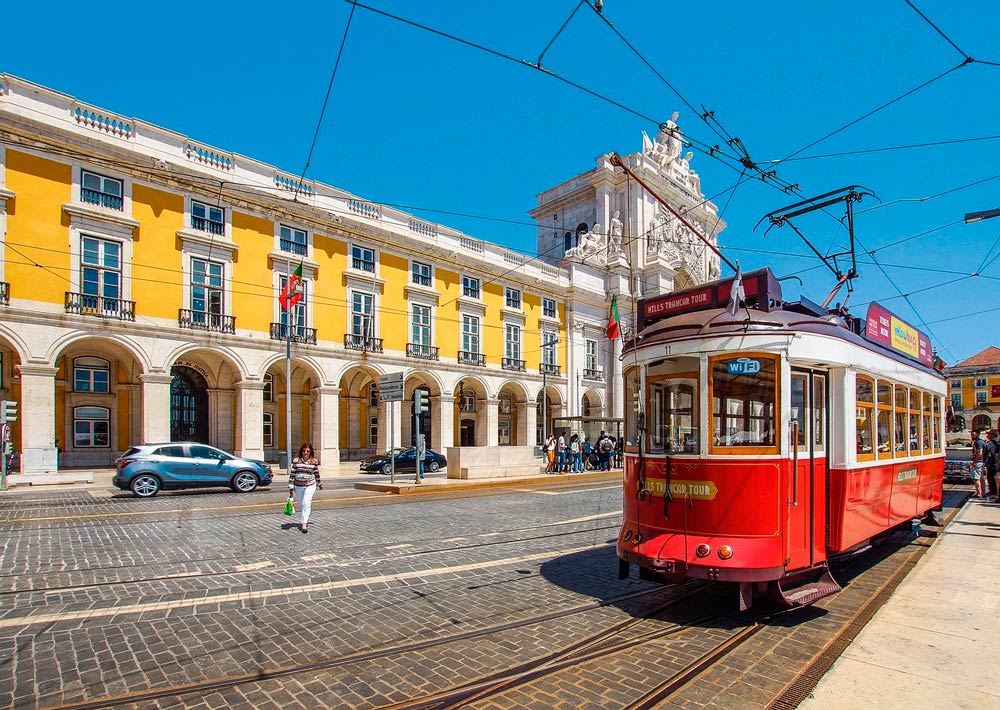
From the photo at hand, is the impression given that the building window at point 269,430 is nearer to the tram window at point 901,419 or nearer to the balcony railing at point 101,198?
the balcony railing at point 101,198

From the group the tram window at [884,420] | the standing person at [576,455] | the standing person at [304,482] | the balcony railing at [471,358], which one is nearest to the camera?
the tram window at [884,420]

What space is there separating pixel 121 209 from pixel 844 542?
26.4m

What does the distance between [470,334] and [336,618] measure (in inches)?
1222

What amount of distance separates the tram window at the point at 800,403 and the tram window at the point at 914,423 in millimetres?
3763

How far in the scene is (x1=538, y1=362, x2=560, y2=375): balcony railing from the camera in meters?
41.0

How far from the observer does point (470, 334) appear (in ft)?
120

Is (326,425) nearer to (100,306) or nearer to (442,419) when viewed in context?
(442,419)

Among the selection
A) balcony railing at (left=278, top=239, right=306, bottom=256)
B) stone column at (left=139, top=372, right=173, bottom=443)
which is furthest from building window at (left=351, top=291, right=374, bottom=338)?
stone column at (left=139, top=372, right=173, bottom=443)

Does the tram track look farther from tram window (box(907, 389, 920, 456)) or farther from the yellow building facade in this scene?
the yellow building facade

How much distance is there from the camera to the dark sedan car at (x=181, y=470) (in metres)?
16.2

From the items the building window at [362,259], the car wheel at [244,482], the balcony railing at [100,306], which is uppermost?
the building window at [362,259]

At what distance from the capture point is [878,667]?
458cm

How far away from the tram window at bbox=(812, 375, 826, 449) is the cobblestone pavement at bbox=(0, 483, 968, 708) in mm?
1766

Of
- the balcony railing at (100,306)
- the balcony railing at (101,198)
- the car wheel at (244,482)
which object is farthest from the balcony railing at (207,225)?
the car wheel at (244,482)
